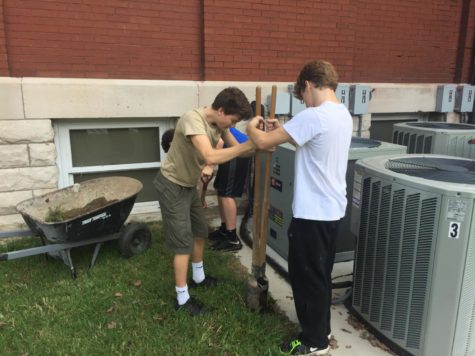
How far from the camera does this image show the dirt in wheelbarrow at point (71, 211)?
3.97 metres

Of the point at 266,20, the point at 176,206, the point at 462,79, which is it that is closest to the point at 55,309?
the point at 176,206

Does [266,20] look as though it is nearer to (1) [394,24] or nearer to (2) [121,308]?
(1) [394,24]

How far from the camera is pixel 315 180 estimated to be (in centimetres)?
256

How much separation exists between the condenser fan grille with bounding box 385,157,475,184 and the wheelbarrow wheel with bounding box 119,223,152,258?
260cm

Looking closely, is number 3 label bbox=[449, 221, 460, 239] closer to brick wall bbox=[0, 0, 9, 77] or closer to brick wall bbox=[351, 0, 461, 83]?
brick wall bbox=[351, 0, 461, 83]

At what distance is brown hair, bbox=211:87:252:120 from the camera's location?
291 centimetres

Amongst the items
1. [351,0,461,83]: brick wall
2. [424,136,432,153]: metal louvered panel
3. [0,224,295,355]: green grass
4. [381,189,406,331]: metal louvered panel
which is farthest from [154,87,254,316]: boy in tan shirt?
[351,0,461,83]: brick wall

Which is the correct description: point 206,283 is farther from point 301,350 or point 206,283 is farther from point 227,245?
point 301,350

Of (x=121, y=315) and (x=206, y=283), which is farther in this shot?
(x=206, y=283)

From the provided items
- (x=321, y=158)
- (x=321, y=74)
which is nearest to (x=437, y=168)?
(x=321, y=158)

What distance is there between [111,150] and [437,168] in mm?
3919

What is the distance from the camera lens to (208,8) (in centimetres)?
521

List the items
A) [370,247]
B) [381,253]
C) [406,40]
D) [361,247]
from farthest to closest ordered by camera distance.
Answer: [406,40]
[361,247]
[370,247]
[381,253]

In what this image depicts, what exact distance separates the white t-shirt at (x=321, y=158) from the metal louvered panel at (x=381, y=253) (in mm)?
365
